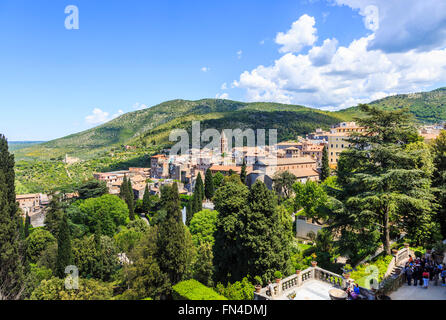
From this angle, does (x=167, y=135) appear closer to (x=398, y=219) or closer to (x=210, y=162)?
(x=210, y=162)

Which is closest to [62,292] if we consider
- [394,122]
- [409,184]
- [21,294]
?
[21,294]

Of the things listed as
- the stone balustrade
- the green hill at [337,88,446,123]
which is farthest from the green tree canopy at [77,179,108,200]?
the green hill at [337,88,446,123]

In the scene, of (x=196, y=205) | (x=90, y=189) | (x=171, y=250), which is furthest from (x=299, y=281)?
(x=90, y=189)

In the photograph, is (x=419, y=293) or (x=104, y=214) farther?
(x=104, y=214)
